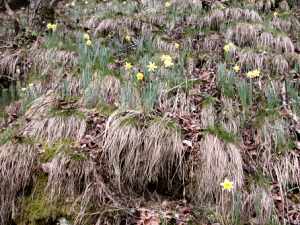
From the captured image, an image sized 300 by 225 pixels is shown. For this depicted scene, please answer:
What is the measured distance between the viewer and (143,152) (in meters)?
3.77

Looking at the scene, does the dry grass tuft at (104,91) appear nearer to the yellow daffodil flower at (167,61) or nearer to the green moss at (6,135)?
the yellow daffodil flower at (167,61)

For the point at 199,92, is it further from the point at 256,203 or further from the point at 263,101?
the point at 256,203

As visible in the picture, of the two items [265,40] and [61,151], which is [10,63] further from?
[265,40]

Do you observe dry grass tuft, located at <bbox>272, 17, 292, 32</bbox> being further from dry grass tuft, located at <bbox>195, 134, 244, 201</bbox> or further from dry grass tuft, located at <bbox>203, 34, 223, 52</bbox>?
dry grass tuft, located at <bbox>195, 134, 244, 201</bbox>

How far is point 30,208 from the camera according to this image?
137 inches

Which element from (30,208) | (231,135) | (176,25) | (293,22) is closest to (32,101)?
(30,208)

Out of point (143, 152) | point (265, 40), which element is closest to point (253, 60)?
point (265, 40)

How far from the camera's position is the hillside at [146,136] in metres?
3.47

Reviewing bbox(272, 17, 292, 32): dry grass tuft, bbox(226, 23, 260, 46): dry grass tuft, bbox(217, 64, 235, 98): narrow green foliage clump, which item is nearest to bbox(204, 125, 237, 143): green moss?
bbox(217, 64, 235, 98): narrow green foliage clump

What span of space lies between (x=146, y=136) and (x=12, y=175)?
1295 mm

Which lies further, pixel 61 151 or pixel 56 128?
pixel 56 128

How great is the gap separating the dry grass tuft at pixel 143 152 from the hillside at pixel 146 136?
0.4 inches

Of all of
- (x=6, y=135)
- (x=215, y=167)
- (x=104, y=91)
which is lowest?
(x=215, y=167)

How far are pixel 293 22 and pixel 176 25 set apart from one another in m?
2.26
